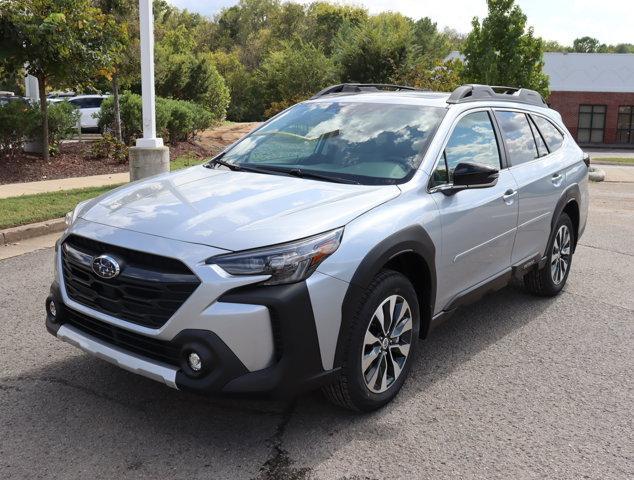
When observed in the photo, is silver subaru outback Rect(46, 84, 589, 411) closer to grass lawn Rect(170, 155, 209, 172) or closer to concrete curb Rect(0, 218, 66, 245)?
concrete curb Rect(0, 218, 66, 245)

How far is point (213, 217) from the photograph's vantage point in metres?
3.42

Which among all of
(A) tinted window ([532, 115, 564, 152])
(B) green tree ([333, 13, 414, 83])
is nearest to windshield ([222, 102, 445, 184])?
(A) tinted window ([532, 115, 564, 152])

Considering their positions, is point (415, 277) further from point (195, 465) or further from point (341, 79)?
point (341, 79)

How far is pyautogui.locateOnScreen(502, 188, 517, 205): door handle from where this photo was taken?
4.74 m

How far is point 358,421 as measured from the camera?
3.67 metres

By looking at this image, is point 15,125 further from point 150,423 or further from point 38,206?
point 150,423

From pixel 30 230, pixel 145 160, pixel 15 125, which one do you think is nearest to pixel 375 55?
pixel 15 125

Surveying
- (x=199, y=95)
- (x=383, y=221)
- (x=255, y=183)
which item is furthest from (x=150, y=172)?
(x=199, y=95)

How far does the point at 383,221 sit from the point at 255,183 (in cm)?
90

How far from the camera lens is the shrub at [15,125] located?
42.6 ft

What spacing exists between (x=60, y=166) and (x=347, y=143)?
10.7 meters

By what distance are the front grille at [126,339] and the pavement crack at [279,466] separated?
661 millimetres

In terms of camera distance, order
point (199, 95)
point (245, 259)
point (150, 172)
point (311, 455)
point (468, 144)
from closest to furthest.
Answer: point (245, 259), point (311, 455), point (468, 144), point (150, 172), point (199, 95)

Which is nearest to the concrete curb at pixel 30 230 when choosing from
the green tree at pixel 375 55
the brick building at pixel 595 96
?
the green tree at pixel 375 55
